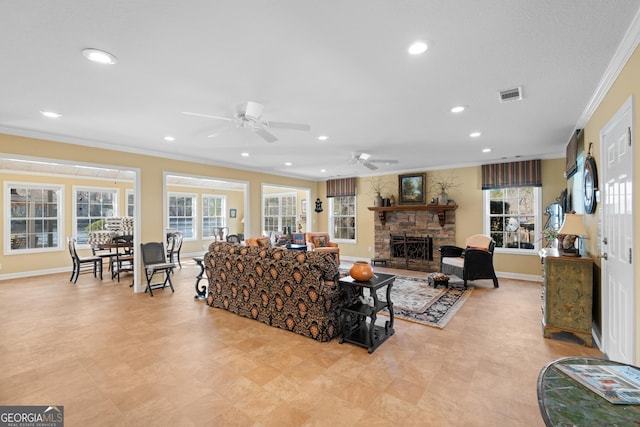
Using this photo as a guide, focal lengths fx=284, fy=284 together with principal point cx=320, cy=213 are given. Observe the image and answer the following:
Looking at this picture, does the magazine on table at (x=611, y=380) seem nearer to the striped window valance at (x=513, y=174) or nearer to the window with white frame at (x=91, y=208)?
the striped window valance at (x=513, y=174)

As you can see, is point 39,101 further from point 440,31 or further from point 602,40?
point 602,40

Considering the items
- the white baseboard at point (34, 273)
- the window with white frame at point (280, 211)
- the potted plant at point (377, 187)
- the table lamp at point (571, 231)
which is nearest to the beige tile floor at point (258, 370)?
the table lamp at point (571, 231)

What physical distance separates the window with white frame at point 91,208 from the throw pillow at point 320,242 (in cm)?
584

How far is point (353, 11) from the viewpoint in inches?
67.9

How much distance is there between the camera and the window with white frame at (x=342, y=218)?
8934mm

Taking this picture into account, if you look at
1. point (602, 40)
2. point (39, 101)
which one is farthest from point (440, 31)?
point (39, 101)

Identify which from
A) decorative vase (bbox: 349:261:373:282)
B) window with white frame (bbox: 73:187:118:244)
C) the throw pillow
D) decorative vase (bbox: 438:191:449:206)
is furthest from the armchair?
window with white frame (bbox: 73:187:118:244)

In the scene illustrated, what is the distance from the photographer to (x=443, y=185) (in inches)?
277

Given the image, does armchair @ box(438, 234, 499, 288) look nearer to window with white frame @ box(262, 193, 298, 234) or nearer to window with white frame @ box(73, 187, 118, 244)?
window with white frame @ box(262, 193, 298, 234)

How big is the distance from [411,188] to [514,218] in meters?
2.37

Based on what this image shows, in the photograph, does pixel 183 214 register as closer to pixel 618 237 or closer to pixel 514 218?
pixel 514 218

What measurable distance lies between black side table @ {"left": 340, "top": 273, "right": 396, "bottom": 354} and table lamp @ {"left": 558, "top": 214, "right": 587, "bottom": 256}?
193cm

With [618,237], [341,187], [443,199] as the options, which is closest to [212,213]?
[341,187]

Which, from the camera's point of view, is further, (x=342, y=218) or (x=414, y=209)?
(x=342, y=218)
